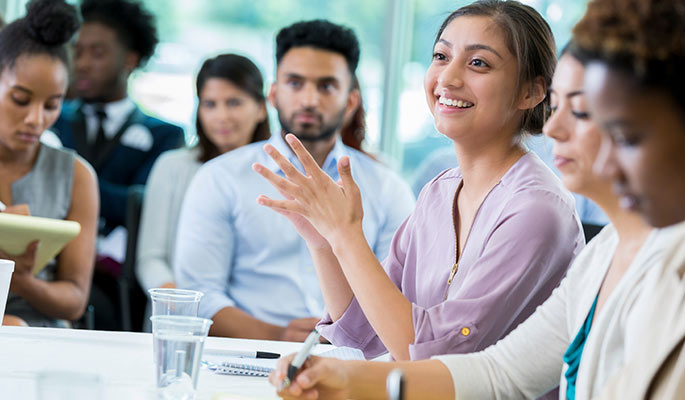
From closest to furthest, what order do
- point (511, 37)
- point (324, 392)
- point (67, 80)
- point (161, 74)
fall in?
point (324, 392) < point (511, 37) < point (67, 80) < point (161, 74)

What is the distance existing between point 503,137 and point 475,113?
0.09 metres

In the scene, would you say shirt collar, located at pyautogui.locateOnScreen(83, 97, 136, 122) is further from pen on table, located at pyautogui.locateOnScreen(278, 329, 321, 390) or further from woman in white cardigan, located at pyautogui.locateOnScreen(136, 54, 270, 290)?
pen on table, located at pyautogui.locateOnScreen(278, 329, 321, 390)

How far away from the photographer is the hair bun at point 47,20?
2.41 m

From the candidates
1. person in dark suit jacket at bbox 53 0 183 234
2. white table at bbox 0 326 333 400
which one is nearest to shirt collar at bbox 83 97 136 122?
person in dark suit jacket at bbox 53 0 183 234

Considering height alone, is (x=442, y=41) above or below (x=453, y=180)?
above

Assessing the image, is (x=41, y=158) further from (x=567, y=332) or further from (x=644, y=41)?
(x=644, y=41)

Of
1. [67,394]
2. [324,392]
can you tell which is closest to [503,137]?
[324,392]

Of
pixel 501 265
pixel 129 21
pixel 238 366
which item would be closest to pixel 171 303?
pixel 238 366

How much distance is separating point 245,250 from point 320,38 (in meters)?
0.80

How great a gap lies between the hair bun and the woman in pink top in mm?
1155

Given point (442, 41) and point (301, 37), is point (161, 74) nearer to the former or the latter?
point (301, 37)

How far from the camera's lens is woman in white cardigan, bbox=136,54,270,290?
3.20 meters

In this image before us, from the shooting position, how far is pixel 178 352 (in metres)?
1.18

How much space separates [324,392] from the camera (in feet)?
4.10
